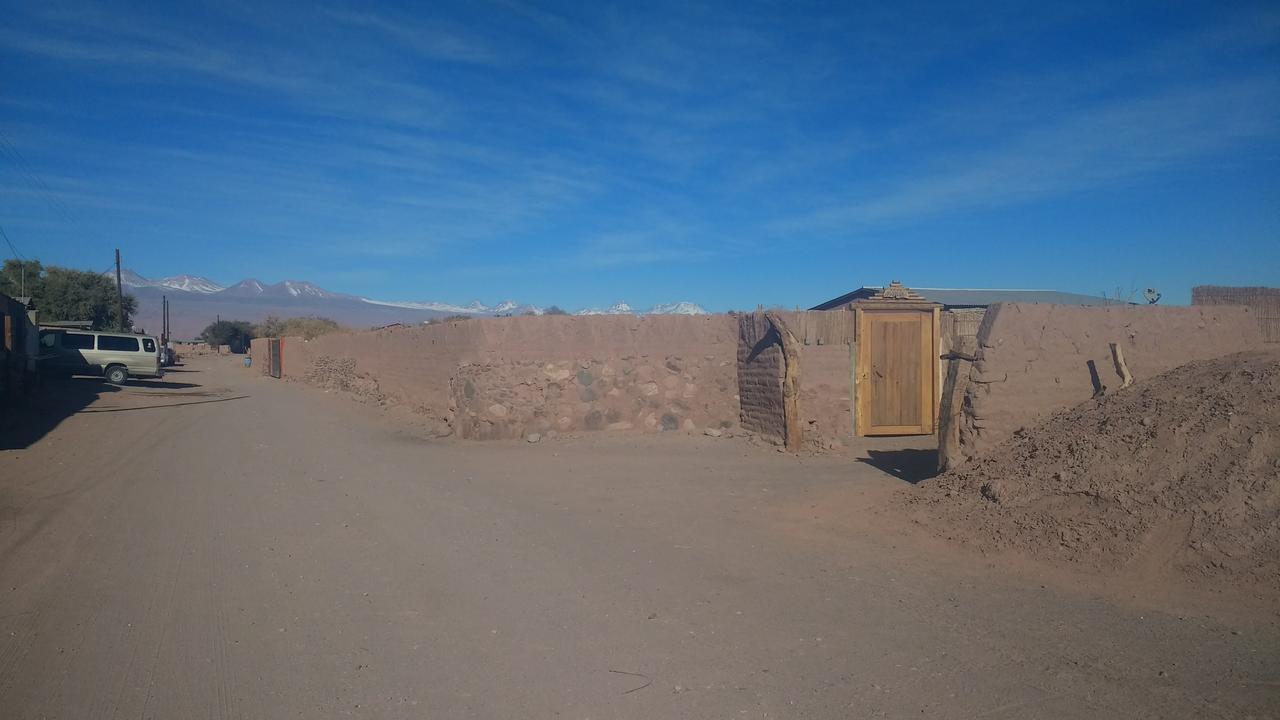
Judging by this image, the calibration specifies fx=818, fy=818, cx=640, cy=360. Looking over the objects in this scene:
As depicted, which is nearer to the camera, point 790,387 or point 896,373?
point 790,387

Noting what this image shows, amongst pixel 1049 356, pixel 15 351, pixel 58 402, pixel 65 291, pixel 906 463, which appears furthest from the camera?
pixel 65 291

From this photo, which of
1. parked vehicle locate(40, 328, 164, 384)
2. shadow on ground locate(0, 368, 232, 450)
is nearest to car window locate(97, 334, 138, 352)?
parked vehicle locate(40, 328, 164, 384)

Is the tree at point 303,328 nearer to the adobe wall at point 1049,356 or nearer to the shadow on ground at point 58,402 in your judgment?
the shadow on ground at point 58,402

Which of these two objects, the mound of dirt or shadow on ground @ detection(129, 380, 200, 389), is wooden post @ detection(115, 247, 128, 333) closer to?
shadow on ground @ detection(129, 380, 200, 389)

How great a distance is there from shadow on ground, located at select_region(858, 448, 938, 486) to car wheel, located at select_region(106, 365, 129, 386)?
24.0m

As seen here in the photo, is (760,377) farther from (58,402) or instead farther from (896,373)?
(58,402)

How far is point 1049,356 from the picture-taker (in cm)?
866

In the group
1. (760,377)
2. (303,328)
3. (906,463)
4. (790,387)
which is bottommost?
(906,463)

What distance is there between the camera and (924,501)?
792 cm

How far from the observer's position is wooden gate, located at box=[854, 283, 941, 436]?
13109 mm

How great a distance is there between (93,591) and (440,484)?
4496 mm

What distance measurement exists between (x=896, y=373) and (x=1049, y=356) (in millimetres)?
4720

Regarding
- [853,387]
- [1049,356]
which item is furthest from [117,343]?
[1049,356]

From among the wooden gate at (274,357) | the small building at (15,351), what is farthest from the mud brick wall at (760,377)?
the wooden gate at (274,357)
